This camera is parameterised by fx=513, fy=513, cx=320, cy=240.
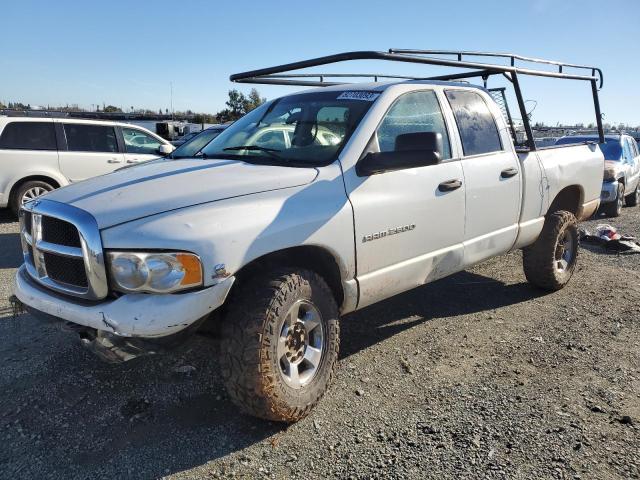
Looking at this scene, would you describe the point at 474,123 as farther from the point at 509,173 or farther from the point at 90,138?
the point at 90,138

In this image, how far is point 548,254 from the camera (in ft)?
16.6

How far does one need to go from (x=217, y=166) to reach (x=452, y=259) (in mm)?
1878

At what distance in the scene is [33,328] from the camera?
13.9ft

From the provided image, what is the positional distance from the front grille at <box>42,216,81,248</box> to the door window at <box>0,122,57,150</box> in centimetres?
700

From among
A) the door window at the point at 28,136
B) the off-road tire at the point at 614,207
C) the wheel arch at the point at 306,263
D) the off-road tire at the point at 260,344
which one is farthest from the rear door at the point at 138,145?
the off-road tire at the point at 614,207

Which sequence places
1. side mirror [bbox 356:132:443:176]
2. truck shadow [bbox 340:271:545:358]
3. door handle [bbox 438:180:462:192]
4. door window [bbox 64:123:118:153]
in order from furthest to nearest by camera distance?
door window [bbox 64:123:118:153]
truck shadow [bbox 340:271:545:358]
door handle [bbox 438:180:462:192]
side mirror [bbox 356:132:443:176]

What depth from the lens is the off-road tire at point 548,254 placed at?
5.04 metres

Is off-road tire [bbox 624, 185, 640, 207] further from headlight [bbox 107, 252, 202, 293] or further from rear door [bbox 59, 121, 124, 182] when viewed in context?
headlight [bbox 107, 252, 202, 293]

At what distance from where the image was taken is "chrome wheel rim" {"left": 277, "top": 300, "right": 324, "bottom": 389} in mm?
2867

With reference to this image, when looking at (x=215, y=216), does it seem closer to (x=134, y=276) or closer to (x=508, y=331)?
(x=134, y=276)

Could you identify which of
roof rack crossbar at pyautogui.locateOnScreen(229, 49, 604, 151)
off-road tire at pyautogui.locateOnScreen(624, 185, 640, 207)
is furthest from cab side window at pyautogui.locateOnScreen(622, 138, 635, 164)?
roof rack crossbar at pyautogui.locateOnScreen(229, 49, 604, 151)

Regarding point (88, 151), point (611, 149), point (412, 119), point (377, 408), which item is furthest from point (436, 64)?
point (611, 149)

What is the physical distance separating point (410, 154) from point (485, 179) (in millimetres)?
1247

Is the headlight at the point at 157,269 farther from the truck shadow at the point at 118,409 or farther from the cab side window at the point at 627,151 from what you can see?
the cab side window at the point at 627,151
